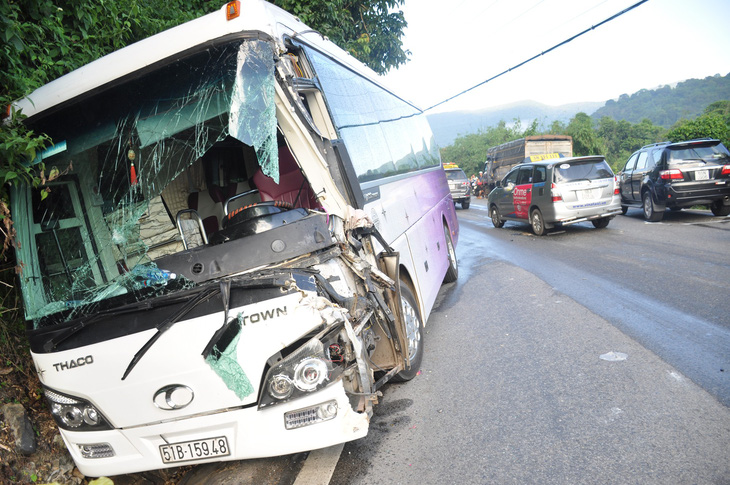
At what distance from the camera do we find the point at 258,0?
2.94 m

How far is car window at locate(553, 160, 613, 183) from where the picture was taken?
11539 millimetres

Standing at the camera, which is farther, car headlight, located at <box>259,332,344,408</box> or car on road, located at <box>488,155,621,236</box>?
car on road, located at <box>488,155,621,236</box>

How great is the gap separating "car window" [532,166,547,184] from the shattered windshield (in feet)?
32.4

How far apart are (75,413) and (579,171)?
36.4 ft

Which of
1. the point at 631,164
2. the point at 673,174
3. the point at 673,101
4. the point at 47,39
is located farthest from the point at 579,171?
the point at 673,101

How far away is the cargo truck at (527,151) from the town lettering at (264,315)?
25.3 meters

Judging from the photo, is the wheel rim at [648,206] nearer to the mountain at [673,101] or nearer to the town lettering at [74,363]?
the town lettering at [74,363]

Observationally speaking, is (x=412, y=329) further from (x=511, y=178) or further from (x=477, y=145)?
(x=477, y=145)

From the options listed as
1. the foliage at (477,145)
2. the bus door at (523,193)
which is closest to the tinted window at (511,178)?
the bus door at (523,193)

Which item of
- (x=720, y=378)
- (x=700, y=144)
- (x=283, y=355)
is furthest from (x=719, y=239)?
(x=283, y=355)

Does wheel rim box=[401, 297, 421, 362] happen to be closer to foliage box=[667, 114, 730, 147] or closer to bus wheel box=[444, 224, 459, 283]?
bus wheel box=[444, 224, 459, 283]

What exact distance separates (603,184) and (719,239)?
9.21 feet

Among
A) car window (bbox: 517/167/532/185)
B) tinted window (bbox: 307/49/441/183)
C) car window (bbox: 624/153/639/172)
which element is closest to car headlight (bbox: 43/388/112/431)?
tinted window (bbox: 307/49/441/183)

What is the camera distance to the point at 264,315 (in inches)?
104
